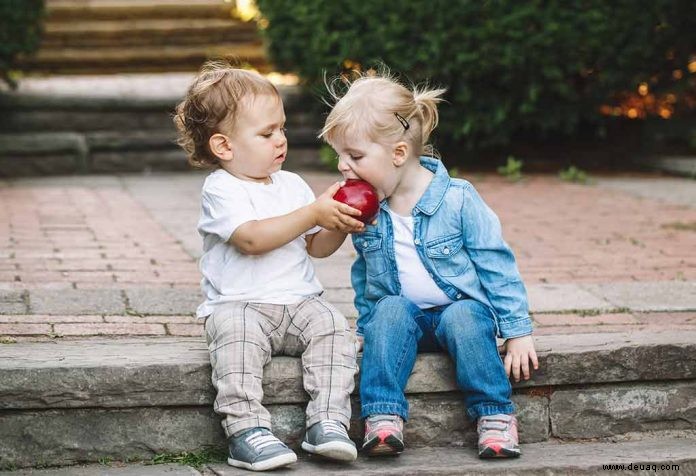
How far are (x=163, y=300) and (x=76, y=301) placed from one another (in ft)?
1.00

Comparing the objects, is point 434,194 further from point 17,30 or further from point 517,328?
point 17,30

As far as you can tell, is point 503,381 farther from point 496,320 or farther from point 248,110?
point 248,110

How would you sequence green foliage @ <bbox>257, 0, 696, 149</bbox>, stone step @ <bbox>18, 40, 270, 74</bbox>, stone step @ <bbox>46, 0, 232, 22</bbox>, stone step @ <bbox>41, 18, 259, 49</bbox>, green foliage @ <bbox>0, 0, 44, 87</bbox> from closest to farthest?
green foliage @ <bbox>257, 0, 696, 149</bbox> → green foliage @ <bbox>0, 0, 44, 87</bbox> → stone step @ <bbox>18, 40, 270, 74</bbox> → stone step @ <bbox>41, 18, 259, 49</bbox> → stone step @ <bbox>46, 0, 232, 22</bbox>

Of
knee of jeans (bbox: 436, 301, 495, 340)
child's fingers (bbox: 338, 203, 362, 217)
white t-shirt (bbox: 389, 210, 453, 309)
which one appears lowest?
knee of jeans (bbox: 436, 301, 495, 340)

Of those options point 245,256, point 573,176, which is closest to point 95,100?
point 573,176

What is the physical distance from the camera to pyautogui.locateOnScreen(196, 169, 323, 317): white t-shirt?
3146 mm

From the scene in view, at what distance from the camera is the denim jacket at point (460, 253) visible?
3135 millimetres

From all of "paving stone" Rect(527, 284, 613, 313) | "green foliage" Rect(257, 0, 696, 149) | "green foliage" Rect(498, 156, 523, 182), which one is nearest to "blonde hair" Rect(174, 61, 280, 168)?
"paving stone" Rect(527, 284, 613, 313)

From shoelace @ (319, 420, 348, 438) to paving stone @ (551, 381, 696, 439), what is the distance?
2.20 ft

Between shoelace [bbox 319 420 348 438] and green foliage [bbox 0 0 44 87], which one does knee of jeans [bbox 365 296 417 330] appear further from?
green foliage [bbox 0 0 44 87]

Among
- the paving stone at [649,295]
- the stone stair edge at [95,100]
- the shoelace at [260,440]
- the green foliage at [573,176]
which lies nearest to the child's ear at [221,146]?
the shoelace at [260,440]

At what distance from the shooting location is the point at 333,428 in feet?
9.45

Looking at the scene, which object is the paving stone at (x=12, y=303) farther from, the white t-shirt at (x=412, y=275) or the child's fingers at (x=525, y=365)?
the child's fingers at (x=525, y=365)

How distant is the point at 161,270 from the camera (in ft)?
15.1
